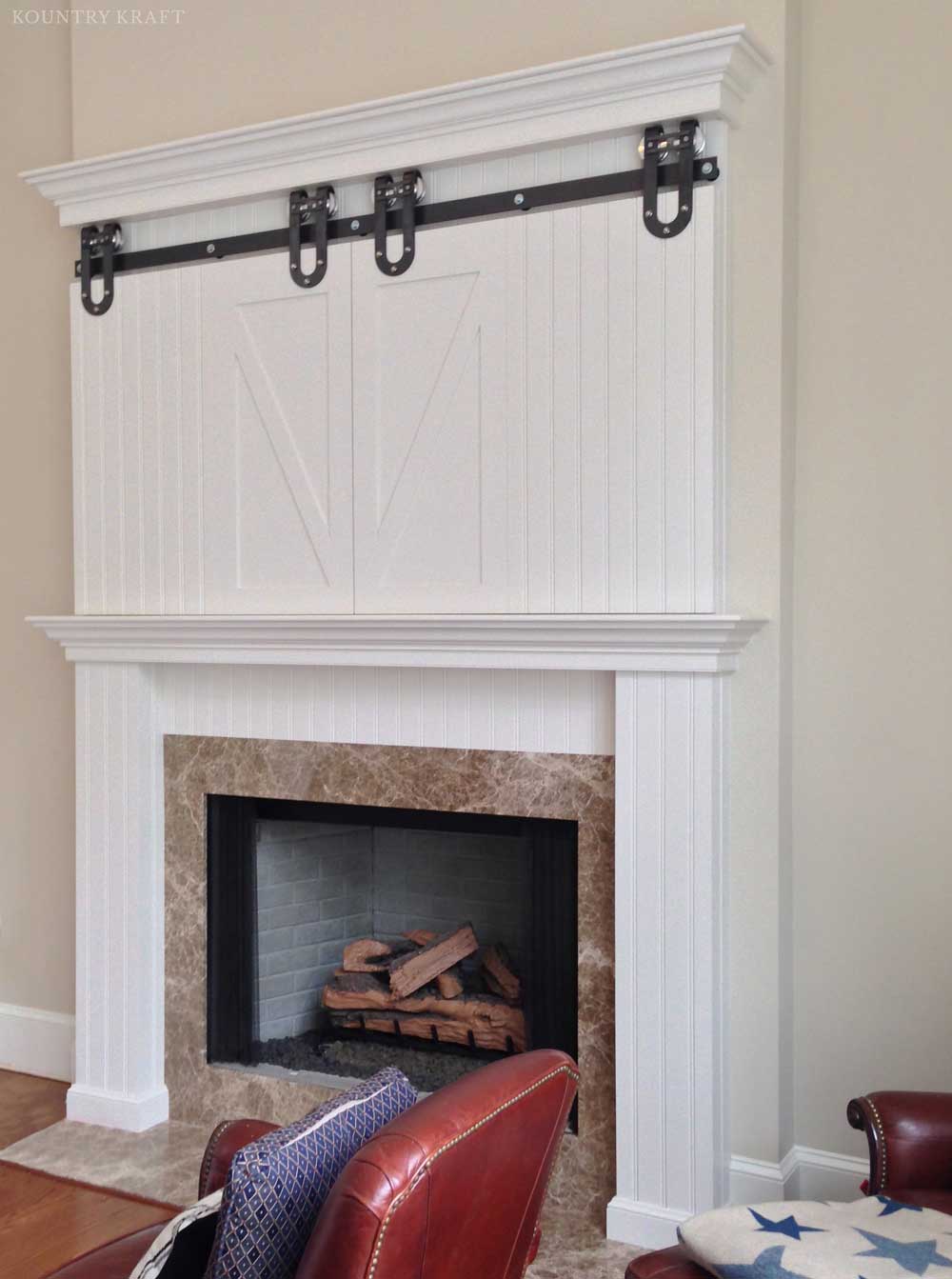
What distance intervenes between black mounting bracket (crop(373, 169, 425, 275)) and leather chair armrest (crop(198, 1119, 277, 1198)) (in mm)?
1948

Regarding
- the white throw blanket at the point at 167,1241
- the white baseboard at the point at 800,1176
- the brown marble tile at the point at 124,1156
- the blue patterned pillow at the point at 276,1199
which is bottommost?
the brown marble tile at the point at 124,1156

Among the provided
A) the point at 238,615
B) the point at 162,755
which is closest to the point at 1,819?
the point at 162,755

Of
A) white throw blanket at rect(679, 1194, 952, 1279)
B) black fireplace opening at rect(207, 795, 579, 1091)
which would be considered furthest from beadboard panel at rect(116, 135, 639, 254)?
white throw blanket at rect(679, 1194, 952, 1279)

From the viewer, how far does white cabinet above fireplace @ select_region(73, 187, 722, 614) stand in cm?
278

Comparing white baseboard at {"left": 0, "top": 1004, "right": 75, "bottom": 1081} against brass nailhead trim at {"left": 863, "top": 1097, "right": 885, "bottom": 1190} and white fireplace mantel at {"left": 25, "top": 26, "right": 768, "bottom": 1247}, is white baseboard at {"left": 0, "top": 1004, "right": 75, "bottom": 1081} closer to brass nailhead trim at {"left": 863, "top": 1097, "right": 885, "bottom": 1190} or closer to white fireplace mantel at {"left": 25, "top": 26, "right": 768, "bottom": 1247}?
white fireplace mantel at {"left": 25, "top": 26, "right": 768, "bottom": 1247}

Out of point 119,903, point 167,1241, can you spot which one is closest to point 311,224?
point 119,903

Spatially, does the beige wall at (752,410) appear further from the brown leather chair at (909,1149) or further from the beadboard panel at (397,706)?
the brown leather chair at (909,1149)

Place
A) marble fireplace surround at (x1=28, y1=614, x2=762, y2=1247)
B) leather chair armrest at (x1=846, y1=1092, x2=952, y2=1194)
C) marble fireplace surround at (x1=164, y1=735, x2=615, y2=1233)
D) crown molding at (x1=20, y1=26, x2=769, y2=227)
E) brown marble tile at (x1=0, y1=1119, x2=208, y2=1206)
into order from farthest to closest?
brown marble tile at (x1=0, y1=1119, x2=208, y2=1206) < marble fireplace surround at (x1=164, y1=735, x2=615, y2=1233) < marble fireplace surround at (x1=28, y1=614, x2=762, y2=1247) < crown molding at (x1=20, y1=26, x2=769, y2=227) < leather chair armrest at (x1=846, y1=1092, x2=952, y2=1194)

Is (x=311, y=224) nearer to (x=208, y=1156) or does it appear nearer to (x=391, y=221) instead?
(x=391, y=221)

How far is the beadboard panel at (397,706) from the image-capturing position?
2.96 meters

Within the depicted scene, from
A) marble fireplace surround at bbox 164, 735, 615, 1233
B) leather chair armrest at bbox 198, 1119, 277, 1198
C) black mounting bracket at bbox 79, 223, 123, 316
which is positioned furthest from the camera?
black mounting bracket at bbox 79, 223, 123, 316

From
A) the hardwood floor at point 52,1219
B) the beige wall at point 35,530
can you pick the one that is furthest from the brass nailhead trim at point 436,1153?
the beige wall at point 35,530

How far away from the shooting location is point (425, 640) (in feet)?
9.81

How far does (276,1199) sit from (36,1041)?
2770 mm
